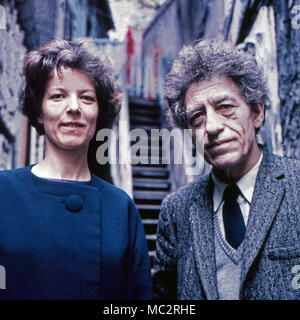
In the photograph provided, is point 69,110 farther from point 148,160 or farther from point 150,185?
point 148,160

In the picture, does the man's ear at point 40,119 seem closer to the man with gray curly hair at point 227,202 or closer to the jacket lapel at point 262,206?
the man with gray curly hair at point 227,202

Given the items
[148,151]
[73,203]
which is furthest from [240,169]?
[148,151]

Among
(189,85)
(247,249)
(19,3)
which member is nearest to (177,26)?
(19,3)

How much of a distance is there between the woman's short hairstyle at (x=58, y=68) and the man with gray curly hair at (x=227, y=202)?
412mm

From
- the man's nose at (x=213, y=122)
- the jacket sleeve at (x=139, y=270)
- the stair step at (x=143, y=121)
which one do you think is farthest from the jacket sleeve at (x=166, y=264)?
the stair step at (x=143, y=121)

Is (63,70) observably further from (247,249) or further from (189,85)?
(247,249)

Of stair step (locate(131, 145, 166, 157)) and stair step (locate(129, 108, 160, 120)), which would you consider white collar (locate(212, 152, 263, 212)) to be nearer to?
stair step (locate(131, 145, 166, 157))

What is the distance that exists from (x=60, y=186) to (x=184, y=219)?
2.20 ft

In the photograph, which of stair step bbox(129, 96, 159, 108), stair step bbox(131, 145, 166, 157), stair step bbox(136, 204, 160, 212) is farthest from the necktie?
stair step bbox(129, 96, 159, 108)

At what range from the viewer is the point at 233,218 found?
1505 millimetres

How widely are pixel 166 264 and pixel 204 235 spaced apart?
1.05ft

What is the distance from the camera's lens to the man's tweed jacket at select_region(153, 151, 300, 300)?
1317 mm

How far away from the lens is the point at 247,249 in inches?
53.1

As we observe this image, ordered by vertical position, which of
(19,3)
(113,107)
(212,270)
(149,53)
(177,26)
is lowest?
(212,270)
